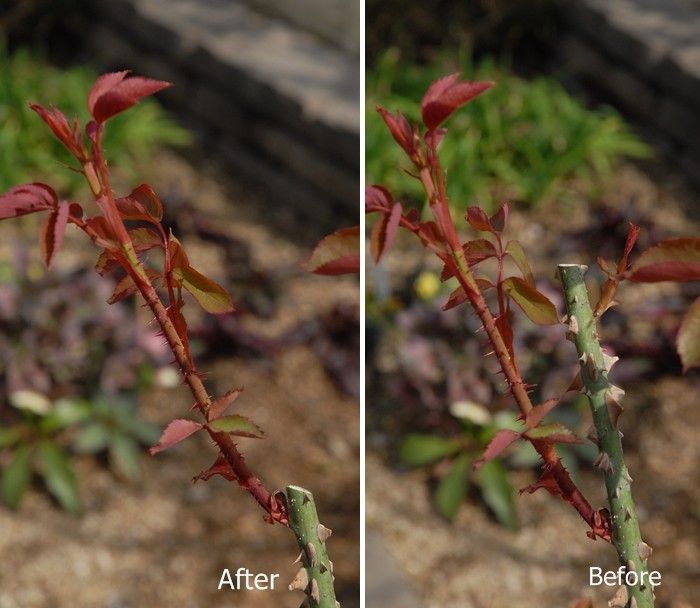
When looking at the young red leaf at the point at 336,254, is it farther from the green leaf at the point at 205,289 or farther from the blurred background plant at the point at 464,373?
the blurred background plant at the point at 464,373

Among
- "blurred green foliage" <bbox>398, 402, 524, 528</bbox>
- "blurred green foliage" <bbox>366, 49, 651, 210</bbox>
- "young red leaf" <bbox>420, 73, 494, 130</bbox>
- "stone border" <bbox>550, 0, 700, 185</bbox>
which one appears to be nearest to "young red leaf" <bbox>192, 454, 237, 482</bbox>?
"young red leaf" <bbox>420, 73, 494, 130</bbox>

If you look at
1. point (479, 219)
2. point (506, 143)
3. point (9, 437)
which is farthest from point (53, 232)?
point (506, 143)

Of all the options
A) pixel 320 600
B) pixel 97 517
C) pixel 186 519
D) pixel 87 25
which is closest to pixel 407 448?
pixel 186 519

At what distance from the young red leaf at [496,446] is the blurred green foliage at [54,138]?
2.37 m

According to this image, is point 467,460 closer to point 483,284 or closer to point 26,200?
point 483,284

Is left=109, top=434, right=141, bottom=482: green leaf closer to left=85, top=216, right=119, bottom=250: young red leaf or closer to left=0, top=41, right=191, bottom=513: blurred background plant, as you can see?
left=0, top=41, right=191, bottom=513: blurred background plant

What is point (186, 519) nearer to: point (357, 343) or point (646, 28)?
point (357, 343)

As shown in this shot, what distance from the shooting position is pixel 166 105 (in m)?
3.34

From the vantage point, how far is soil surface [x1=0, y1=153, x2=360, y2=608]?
1789 millimetres

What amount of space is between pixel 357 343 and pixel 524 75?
1534 millimetres

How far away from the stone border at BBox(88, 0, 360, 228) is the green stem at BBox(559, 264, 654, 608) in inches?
83.8

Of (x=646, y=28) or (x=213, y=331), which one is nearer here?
(x=213, y=331)

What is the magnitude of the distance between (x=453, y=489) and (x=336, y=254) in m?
1.38

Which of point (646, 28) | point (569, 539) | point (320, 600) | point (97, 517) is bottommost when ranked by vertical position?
point (97, 517)
